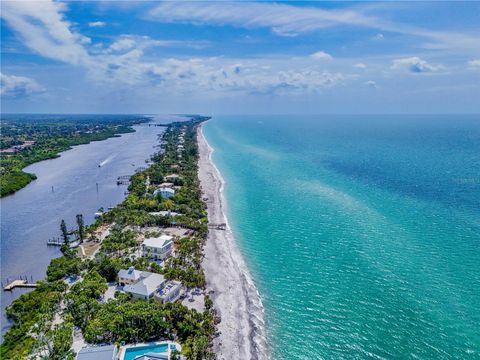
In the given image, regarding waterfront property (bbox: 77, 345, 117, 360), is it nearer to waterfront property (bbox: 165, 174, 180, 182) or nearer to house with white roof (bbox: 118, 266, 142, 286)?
house with white roof (bbox: 118, 266, 142, 286)

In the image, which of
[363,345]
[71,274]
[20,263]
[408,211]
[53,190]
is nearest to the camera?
[363,345]

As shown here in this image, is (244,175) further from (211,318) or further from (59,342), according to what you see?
(59,342)

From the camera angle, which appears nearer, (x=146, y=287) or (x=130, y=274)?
(x=146, y=287)

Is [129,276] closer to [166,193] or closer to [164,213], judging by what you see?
[164,213]

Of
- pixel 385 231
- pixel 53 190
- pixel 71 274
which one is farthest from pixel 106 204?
pixel 385 231

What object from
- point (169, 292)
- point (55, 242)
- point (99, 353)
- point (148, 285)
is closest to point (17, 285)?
point (55, 242)

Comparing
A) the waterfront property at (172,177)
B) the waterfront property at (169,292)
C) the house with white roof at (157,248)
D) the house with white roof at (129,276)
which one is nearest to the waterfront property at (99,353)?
the waterfront property at (169,292)

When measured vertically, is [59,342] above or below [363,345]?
above
